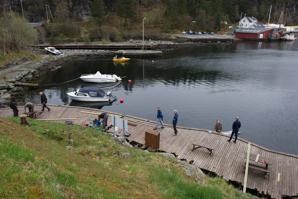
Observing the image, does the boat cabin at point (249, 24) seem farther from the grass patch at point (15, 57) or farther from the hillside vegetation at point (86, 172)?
the hillside vegetation at point (86, 172)

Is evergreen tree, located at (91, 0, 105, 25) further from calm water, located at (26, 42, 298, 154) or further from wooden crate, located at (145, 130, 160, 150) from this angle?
wooden crate, located at (145, 130, 160, 150)

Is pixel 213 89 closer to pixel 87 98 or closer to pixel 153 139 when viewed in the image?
pixel 87 98

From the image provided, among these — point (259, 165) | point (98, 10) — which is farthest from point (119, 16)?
point (259, 165)

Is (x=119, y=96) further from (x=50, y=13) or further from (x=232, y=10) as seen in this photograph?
(x=232, y=10)

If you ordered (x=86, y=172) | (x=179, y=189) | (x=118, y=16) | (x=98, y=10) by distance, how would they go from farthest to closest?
1. (x=118, y=16)
2. (x=98, y=10)
3. (x=179, y=189)
4. (x=86, y=172)

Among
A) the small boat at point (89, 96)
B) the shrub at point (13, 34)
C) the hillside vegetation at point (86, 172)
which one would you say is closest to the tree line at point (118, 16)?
the shrub at point (13, 34)

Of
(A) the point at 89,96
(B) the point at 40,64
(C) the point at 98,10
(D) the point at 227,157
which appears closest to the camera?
(D) the point at 227,157

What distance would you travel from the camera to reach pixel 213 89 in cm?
5016

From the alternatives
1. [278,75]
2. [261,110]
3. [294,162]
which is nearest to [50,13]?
[278,75]

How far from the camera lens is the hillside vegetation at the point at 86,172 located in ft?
30.5

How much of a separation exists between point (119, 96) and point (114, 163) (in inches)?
1196

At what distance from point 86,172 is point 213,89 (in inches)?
1573

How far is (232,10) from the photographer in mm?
130500

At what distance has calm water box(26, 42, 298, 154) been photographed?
35.9m
